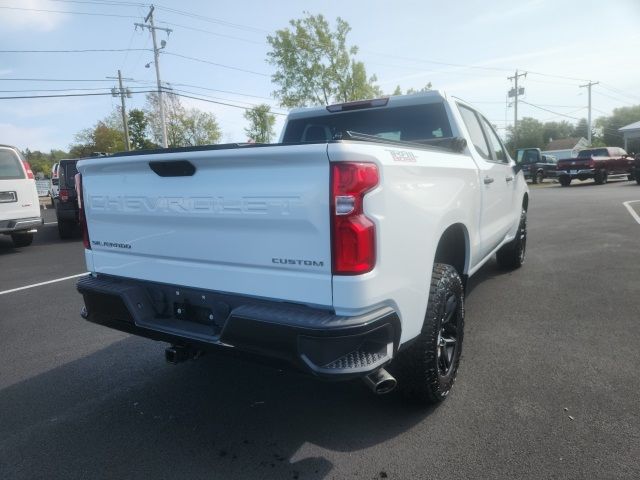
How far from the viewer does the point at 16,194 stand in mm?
9039

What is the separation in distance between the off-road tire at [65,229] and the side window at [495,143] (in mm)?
10481

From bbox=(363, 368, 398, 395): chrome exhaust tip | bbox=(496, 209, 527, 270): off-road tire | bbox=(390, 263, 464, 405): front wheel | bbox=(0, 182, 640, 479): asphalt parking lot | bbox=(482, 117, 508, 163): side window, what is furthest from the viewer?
bbox=(496, 209, 527, 270): off-road tire

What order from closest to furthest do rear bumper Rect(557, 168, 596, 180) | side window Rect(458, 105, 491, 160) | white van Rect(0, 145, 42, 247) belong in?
1. side window Rect(458, 105, 491, 160)
2. white van Rect(0, 145, 42, 247)
3. rear bumper Rect(557, 168, 596, 180)

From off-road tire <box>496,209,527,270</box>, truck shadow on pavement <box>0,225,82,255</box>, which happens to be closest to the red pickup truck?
off-road tire <box>496,209,527,270</box>

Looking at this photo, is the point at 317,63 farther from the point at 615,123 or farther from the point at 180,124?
the point at 615,123

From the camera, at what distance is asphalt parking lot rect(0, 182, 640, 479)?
236 centimetres

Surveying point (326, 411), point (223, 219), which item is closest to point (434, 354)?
point (326, 411)

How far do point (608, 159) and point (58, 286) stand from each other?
2609 cm

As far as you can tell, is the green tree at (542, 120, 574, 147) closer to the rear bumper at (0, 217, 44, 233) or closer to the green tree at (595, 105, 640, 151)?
the green tree at (595, 105, 640, 151)

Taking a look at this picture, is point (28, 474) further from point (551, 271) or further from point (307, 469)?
point (551, 271)

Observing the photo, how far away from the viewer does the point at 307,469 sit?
91.5 inches

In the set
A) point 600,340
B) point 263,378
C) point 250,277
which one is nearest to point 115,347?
point 263,378

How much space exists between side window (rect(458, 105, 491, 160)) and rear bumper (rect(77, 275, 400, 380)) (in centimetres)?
244

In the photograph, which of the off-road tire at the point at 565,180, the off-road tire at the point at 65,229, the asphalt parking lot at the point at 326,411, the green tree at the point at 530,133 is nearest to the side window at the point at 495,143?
the asphalt parking lot at the point at 326,411
